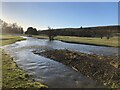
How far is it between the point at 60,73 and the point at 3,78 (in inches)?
210

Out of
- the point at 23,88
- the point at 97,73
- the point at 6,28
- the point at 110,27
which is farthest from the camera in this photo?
the point at 6,28

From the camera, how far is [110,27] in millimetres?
107625

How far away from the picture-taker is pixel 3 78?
1277cm

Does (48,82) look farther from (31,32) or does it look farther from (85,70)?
(31,32)

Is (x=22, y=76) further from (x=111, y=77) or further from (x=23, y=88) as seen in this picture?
(x=111, y=77)

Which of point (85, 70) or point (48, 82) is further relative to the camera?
point (85, 70)

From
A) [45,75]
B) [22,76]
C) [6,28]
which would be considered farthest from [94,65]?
[6,28]

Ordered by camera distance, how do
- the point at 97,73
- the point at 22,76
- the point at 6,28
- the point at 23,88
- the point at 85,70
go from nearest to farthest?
the point at 23,88 < the point at 22,76 < the point at 97,73 < the point at 85,70 < the point at 6,28

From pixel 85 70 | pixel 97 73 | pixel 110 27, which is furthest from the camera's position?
pixel 110 27

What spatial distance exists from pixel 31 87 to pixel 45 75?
12.9 ft

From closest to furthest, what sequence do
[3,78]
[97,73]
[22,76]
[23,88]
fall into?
1. [23,88]
2. [3,78]
3. [22,76]
4. [97,73]

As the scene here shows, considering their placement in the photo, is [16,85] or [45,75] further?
[45,75]

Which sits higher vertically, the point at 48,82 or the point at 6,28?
the point at 6,28

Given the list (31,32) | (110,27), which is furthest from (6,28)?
(110,27)
